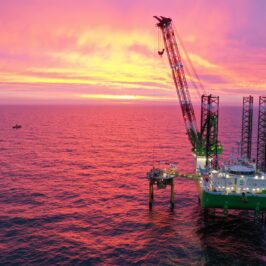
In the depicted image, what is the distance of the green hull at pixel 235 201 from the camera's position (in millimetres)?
48531

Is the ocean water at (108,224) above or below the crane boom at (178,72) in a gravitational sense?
below

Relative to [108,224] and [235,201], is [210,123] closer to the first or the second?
[235,201]

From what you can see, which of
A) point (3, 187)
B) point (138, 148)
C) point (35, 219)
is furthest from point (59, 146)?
point (35, 219)

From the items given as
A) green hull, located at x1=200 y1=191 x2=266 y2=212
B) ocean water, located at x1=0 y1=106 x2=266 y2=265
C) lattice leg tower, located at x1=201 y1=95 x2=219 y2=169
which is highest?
lattice leg tower, located at x1=201 y1=95 x2=219 y2=169

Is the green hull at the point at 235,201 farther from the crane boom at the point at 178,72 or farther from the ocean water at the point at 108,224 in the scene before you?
the crane boom at the point at 178,72

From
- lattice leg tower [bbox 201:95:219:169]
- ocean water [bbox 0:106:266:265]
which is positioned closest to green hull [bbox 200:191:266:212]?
ocean water [bbox 0:106:266:265]

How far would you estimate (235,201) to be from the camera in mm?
48875

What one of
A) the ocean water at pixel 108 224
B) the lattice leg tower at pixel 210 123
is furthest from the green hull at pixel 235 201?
the lattice leg tower at pixel 210 123

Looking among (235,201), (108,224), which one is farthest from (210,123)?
(108,224)

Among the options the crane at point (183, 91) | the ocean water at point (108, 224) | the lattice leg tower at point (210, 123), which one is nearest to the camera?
the ocean water at point (108, 224)

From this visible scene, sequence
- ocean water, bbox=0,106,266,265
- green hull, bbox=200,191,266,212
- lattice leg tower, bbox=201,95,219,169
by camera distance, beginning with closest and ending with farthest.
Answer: ocean water, bbox=0,106,266,265 → green hull, bbox=200,191,266,212 → lattice leg tower, bbox=201,95,219,169

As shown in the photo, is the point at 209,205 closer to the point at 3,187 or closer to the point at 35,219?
the point at 35,219

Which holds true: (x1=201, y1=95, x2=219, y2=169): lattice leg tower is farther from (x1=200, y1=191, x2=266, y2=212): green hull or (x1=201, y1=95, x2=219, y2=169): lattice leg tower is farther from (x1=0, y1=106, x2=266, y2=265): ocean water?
(x1=200, y1=191, x2=266, y2=212): green hull

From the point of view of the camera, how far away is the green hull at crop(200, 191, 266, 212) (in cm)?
4853
